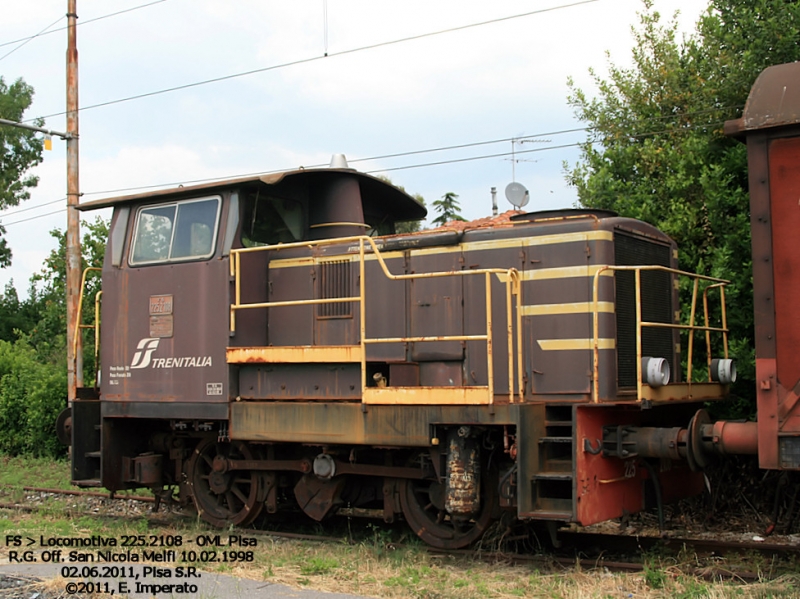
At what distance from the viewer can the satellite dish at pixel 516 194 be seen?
31.8 ft

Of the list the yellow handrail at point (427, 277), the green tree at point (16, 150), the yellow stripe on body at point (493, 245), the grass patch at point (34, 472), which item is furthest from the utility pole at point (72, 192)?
the green tree at point (16, 150)

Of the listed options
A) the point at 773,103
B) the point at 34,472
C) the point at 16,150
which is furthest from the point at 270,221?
the point at 16,150

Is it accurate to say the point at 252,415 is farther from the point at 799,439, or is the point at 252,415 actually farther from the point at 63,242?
the point at 63,242

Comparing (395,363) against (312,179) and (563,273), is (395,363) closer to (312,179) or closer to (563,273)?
(563,273)

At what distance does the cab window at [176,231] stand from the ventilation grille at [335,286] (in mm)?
1257

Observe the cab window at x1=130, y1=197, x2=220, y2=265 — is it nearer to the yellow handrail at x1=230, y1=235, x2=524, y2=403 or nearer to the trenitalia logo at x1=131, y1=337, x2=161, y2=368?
the yellow handrail at x1=230, y1=235, x2=524, y2=403

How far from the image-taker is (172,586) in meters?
6.06

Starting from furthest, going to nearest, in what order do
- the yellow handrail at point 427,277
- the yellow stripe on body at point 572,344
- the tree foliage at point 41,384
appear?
the tree foliage at point 41,384 → the yellow stripe on body at point 572,344 → the yellow handrail at point 427,277

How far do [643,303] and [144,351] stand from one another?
549 centimetres

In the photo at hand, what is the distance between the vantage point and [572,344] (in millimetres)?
7555

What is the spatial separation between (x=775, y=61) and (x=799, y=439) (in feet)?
19.9

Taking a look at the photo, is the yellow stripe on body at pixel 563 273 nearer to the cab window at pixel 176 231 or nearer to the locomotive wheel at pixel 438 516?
the locomotive wheel at pixel 438 516

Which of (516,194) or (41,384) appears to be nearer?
(516,194)

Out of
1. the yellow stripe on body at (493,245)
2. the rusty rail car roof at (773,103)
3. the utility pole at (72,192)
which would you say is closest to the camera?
the rusty rail car roof at (773,103)
